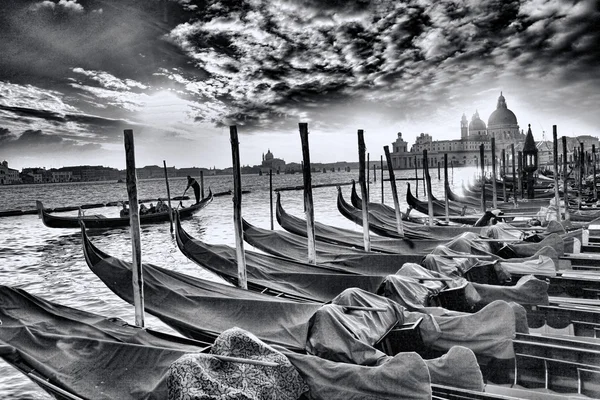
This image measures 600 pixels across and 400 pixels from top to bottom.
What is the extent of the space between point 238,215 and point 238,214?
0.7 inches

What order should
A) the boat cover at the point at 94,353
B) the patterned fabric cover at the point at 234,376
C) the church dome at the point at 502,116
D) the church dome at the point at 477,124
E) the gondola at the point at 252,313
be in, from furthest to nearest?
the church dome at the point at 477,124 → the church dome at the point at 502,116 → the gondola at the point at 252,313 → the boat cover at the point at 94,353 → the patterned fabric cover at the point at 234,376

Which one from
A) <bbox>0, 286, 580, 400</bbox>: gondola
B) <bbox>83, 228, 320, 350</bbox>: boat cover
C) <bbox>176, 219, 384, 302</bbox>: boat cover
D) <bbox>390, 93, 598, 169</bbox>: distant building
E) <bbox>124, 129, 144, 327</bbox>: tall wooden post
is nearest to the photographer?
<bbox>0, 286, 580, 400</bbox>: gondola

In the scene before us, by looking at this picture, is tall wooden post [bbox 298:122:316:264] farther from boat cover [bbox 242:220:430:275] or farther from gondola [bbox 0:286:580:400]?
gondola [bbox 0:286:580:400]

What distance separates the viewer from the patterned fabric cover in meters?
2.73

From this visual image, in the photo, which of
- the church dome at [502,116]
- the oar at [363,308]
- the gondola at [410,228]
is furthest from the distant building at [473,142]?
the oar at [363,308]

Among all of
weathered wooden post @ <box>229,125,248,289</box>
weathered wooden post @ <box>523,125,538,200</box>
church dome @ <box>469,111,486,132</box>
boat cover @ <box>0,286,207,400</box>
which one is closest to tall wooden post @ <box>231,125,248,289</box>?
weathered wooden post @ <box>229,125,248,289</box>

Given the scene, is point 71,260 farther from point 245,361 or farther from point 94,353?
point 245,361

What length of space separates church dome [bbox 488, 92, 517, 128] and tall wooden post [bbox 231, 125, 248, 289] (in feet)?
309

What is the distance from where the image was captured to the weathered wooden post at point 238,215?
6.67 m

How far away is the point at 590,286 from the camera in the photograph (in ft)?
18.4

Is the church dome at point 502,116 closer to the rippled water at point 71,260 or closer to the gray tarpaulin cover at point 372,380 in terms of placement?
the rippled water at point 71,260

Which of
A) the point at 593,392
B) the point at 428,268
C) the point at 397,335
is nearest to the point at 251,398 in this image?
the point at 397,335

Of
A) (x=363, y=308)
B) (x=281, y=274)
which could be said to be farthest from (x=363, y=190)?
(x=363, y=308)

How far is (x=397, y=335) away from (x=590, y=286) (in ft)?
10.6
